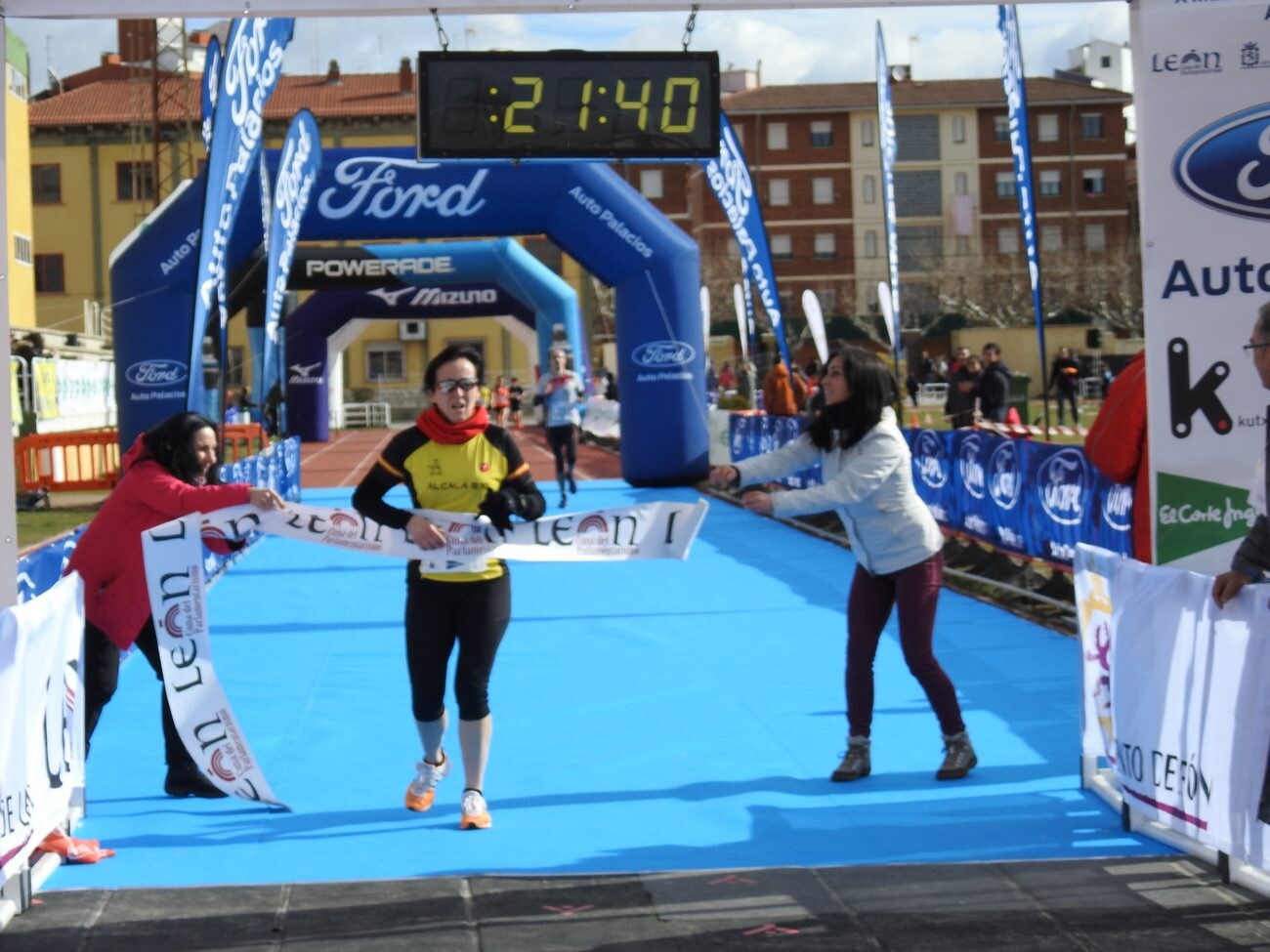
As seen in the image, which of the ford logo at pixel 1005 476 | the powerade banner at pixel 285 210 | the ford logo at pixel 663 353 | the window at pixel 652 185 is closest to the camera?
the ford logo at pixel 1005 476

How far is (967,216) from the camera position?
8856 cm

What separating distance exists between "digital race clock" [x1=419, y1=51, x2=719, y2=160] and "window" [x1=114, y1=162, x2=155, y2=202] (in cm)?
6018

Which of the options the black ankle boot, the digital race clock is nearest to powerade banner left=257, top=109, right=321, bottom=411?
the digital race clock

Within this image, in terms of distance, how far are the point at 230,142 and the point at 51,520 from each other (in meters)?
9.30

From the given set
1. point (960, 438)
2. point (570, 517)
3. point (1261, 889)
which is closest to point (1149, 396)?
point (1261, 889)

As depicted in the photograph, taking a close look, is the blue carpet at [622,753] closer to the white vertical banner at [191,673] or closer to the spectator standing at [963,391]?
the white vertical banner at [191,673]

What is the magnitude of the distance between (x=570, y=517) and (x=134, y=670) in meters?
4.50

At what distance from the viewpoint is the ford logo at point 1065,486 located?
1111 centimetres

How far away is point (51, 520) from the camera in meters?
19.9

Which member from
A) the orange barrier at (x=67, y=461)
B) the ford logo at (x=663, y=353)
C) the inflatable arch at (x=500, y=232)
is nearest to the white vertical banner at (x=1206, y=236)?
the inflatable arch at (x=500, y=232)

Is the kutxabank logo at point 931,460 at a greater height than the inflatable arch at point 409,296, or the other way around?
the inflatable arch at point 409,296

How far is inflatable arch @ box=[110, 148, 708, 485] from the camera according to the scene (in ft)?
66.7

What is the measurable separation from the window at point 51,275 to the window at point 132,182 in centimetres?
343

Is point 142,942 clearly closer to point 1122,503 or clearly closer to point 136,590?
point 136,590
